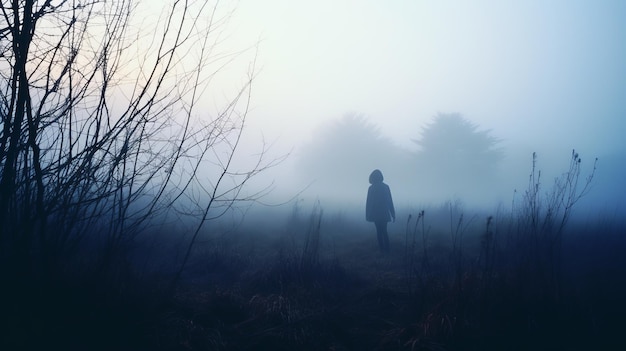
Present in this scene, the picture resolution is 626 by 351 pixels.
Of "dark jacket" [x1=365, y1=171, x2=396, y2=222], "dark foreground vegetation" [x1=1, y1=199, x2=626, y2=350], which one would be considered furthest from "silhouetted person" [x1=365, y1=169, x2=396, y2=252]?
"dark foreground vegetation" [x1=1, y1=199, x2=626, y2=350]

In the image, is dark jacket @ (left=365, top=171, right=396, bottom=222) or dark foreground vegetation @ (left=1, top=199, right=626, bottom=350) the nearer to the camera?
dark foreground vegetation @ (left=1, top=199, right=626, bottom=350)

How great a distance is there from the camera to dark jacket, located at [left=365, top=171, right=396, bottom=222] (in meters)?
7.80

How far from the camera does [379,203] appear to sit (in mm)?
7898

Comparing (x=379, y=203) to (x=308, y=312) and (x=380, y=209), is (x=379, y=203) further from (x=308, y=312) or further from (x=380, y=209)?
(x=308, y=312)

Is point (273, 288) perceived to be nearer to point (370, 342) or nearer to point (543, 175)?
point (370, 342)

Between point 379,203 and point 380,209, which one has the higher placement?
point 379,203

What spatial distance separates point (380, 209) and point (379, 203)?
148 millimetres

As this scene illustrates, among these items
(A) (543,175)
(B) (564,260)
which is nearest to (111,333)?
(B) (564,260)

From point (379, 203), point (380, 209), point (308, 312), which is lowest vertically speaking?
point (308, 312)

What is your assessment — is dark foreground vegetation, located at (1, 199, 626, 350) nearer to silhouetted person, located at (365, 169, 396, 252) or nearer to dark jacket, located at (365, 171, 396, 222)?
silhouetted person, located at (365, 169, 396, 252)

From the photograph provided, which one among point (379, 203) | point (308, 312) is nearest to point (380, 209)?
point (379, 203)

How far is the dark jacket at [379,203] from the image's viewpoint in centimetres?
780

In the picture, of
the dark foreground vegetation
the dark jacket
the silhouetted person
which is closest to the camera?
the dark foreground vegetation

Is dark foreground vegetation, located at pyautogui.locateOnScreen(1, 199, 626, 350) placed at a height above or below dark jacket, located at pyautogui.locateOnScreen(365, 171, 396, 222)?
below
